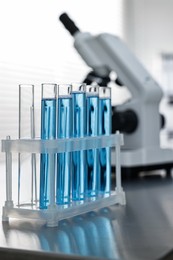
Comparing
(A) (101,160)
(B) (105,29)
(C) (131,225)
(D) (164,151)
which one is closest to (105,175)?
(A) (101,160)

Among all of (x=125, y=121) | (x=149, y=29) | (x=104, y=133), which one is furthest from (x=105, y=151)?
(x=149, y=29)

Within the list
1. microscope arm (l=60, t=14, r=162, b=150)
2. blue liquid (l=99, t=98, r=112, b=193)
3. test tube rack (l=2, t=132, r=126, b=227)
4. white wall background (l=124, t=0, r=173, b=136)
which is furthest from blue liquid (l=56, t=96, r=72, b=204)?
white wall background (l=124, t=0, r=173, b=136)

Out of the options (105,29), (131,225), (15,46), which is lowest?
(131,225)

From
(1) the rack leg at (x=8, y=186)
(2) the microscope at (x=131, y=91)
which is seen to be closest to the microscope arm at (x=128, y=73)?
(2) the microscope at (x=131, y=91)

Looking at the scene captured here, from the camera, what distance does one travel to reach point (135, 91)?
1801 mm

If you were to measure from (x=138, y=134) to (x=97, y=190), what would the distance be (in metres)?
0.66

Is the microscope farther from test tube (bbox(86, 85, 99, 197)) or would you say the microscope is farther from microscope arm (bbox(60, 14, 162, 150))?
test tube (bbox(86, 85, 99, 197))

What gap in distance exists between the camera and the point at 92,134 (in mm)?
1195

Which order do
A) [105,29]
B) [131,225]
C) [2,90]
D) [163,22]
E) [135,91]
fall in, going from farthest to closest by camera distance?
[163,22], [105,29], [135,91], [2,90], [131,225]

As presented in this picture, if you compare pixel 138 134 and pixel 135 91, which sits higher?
pixel 135 91

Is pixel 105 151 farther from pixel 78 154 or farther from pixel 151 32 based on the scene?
pixel 151 32

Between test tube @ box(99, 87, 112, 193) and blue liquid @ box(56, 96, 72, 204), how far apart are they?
0.13 metres

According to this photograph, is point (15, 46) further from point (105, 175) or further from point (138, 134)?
point (105, 175)

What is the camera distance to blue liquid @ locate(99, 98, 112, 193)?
48.4 inches
